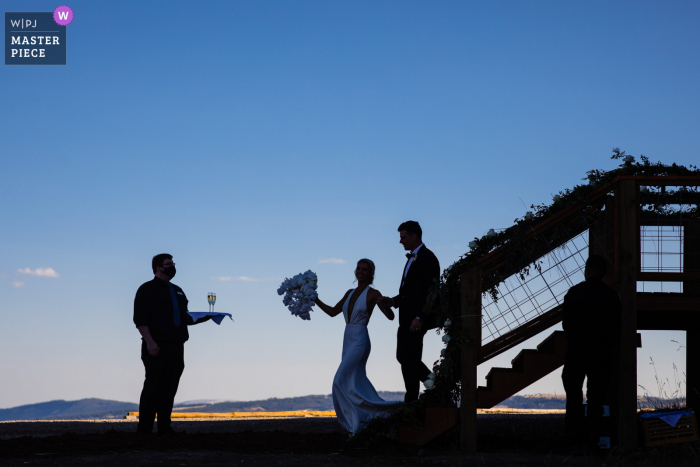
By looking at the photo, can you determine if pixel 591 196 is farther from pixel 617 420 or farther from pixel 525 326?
pixel 617 420

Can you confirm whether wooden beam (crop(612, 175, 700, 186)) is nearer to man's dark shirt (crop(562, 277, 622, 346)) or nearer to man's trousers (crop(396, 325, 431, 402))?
man's dark shirt (crop(562, 277, 622, 346))

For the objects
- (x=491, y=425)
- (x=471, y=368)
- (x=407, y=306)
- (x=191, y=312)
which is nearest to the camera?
(x=471, y=368)

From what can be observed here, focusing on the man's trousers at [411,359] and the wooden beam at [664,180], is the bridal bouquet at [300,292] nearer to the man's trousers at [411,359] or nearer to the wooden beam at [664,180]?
the man's trousers at [411,359]

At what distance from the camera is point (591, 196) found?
764cm

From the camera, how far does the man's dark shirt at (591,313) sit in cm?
707

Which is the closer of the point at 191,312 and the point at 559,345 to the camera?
the point at 559,345

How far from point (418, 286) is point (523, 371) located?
4.76 feet

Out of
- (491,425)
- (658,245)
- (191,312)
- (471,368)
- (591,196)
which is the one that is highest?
(591,196)

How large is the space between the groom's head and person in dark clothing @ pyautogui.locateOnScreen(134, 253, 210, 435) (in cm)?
321

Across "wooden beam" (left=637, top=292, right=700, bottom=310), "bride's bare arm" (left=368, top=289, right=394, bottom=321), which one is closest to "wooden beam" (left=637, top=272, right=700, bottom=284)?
"wooden beam" (left=637, top=292, right=700, bottom=310)

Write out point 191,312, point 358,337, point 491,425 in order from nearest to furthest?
point 358,337
point 191,312
point 491,425

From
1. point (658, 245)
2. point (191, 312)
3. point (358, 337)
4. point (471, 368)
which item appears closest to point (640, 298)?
point (658, 245)

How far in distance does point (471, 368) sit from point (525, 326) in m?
0.71

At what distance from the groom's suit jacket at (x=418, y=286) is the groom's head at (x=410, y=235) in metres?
0.13
